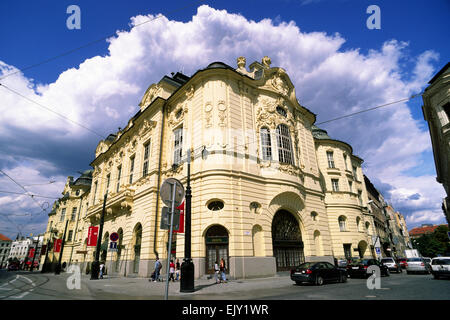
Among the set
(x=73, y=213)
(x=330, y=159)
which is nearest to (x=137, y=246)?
(x=330, y=159)

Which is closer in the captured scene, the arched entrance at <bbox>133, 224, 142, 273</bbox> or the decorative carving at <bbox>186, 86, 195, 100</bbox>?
the decorative carving at <bbox>186, 86, 195, 100</bbox>

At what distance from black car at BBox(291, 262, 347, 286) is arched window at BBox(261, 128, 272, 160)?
9417 millimetres

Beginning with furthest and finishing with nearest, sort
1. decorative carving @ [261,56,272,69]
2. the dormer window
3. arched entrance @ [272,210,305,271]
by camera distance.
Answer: decorative carving @ [261,56,272,69], the dormer window, arched entrance @ [272,210,305,271]

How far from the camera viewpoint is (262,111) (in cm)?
2192

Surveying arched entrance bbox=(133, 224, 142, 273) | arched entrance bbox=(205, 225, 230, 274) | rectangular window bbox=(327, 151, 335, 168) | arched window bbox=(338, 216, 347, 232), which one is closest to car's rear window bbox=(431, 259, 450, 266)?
arched entrance bbox=(205, 225, 230, 274)

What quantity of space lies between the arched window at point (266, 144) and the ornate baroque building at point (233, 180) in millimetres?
94

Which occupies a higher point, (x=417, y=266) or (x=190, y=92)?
(x=190, y=92)

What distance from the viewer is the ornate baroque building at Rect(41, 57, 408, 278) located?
17156 mm

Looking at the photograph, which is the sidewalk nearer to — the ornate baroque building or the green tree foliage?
the ornate baroque building

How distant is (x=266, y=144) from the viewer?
831 inches

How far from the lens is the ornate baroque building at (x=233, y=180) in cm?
1716

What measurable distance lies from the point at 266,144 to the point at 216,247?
9.46 m

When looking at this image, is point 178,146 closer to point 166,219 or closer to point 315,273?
point 315,273
